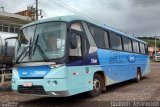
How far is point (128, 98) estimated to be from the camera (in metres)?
11.7

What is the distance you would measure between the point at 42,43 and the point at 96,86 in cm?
317

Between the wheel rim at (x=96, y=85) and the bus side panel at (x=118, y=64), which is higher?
the bus side panel at (x=118, y=64)

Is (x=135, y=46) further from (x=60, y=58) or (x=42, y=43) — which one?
(x=60, y=58)

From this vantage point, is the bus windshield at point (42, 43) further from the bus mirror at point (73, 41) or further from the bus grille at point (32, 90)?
the bus grille at point (32, 90)

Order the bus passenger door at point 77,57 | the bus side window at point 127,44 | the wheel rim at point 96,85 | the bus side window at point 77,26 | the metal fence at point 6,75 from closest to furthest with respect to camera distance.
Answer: the bus passenger door at point 77,57
the bus side window at point 77,26
the wheel rim at point 96,85
the bus side window at point 127,44
the metal fence at point 6,75

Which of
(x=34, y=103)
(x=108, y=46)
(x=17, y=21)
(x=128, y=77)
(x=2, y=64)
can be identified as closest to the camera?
(x=34, y=103)

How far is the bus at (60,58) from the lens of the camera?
9.87 m

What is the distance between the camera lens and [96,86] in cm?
1231

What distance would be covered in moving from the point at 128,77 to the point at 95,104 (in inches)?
264

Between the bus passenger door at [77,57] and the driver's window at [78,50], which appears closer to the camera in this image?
the bus passenger door at [77,57]

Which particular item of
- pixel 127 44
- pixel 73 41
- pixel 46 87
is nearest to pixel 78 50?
pixel 73 41

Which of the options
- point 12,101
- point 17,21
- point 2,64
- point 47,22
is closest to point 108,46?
point 47,22

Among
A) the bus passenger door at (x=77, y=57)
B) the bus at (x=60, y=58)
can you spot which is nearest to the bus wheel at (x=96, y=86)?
the bus at (x=60, y=58)

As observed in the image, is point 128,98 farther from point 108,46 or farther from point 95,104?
point 108,46
